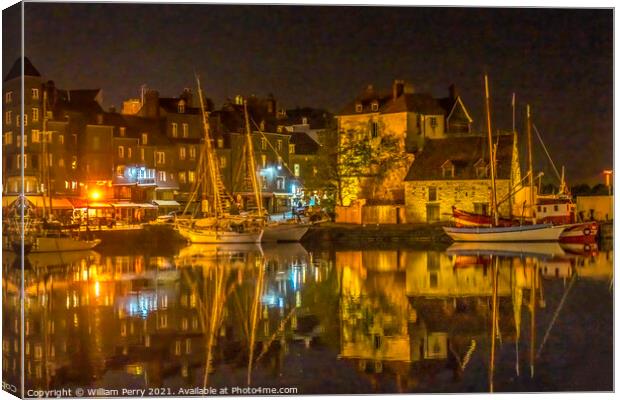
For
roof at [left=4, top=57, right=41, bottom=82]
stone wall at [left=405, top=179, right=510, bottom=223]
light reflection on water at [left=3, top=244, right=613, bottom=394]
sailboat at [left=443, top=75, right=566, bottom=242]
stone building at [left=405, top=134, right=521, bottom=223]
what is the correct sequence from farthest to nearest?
sailboat at [left=443, top=75, right=566, bottom=242], stone wall at [left=405, top=179, right=510, bottom=223], stone building at [left=405, top=134, right=521, bottom=223], roof at [left=4, top=57, right=41, bottom=82], light reflection on water at [left=3, top=244, right=613, bottom=394]

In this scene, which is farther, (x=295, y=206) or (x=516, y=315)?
(x=295, y=206)

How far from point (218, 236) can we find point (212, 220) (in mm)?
3077

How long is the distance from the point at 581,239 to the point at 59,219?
23.3 ft

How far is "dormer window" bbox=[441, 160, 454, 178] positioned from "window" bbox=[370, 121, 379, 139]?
0.99 metres

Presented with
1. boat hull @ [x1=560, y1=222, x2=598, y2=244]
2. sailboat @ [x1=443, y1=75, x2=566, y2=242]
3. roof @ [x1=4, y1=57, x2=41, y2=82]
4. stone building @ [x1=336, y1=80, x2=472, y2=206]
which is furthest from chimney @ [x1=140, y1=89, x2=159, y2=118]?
boat hull @ [x1=560, y1=222, x2=598, y2=244]

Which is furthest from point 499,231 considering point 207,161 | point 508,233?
point 207,161

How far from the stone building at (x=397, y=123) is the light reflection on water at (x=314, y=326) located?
106 centimetres

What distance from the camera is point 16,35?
9.43 metres

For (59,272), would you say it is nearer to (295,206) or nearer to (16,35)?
(295,206)

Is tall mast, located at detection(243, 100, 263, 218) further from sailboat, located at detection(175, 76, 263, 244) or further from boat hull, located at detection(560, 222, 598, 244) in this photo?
boat hull, located at detection(560, 222, 598, 244)

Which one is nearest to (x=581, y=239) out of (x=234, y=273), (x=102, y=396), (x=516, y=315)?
(x=516, y=315)

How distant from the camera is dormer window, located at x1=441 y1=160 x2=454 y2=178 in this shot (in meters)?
12.9

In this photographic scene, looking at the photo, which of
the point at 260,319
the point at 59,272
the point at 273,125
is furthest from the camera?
the point at 59,272

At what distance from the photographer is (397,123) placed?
1350 centimetres
